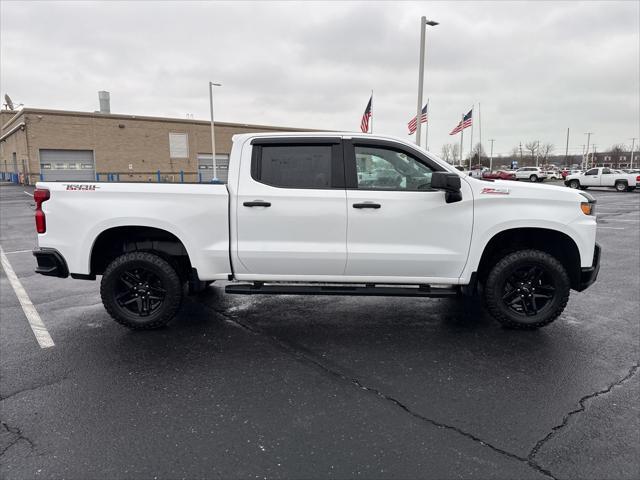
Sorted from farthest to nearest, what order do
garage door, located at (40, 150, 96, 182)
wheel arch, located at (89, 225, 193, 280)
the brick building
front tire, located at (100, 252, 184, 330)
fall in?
garage door, located at (40, 150, 96, 182)
the brick building
wheel arch, located at (89, 225, 193, 280)
front tire, located at (100, 252, 184, 330)

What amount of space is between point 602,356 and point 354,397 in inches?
94.2

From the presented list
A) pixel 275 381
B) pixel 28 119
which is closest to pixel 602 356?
pixel 275 381

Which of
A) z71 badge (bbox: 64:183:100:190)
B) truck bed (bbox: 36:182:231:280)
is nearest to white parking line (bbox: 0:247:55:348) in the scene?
truck bed (bbox: 36:182:231:280)

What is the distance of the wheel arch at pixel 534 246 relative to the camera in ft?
15.0

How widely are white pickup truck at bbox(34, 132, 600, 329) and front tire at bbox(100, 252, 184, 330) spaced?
0.01 metres

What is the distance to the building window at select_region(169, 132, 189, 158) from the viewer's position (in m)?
43.5

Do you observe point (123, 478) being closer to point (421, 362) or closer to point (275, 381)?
point (275, 381)

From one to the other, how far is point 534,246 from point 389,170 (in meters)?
1.77

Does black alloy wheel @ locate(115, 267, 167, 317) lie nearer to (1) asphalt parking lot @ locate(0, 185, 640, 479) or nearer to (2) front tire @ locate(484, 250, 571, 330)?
(1) asphalt parking lot @ locate(0, 185, 640, 479)

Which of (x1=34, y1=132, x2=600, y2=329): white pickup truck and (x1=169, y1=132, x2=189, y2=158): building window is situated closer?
(x1=34, y1=132, x2=600, y2=329): white pickup truck

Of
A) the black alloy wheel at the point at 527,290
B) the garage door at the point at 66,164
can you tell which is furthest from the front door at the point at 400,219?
the garage door at the point at 66,164

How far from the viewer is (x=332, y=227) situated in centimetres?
438

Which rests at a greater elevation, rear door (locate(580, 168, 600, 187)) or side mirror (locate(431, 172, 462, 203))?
side mirror (locate(431, 172, 462, 203))

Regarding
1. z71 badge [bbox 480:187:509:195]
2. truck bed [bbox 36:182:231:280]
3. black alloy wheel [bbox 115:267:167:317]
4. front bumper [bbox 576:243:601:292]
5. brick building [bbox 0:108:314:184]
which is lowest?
black alloy wheel [bbox 115:267:167:317]
